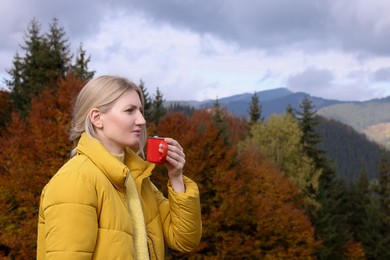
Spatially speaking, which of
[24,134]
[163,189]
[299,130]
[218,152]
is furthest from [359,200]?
[24,134]

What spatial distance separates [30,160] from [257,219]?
55.1 feet

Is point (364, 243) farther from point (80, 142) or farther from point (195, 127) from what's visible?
point (80, 142)

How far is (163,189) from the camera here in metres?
28.9

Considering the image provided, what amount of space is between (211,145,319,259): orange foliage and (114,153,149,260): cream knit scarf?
28213mm

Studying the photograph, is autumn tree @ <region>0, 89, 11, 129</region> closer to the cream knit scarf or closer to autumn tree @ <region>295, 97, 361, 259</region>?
the cream knit scarf

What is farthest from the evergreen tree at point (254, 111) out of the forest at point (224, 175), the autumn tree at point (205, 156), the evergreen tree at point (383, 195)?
the autumn tree at point (205, 156)

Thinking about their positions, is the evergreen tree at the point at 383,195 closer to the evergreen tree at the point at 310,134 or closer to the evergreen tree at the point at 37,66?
the evergreen tree at the point at 310,134

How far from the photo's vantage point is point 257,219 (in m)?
33.9

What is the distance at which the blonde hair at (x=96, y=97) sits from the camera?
8.90 feet

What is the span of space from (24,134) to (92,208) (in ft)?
78.7

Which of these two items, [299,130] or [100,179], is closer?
[100,179]

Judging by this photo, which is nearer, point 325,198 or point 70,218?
point 70,218

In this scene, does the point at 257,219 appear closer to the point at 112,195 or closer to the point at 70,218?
the point at 112,195

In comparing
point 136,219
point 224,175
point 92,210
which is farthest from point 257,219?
point 92,210
